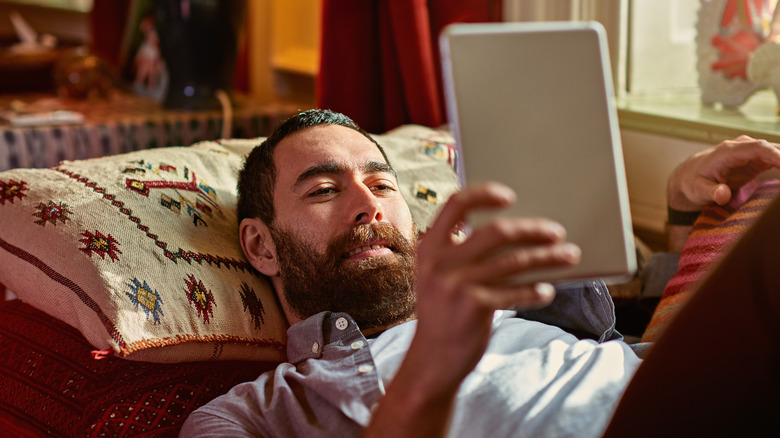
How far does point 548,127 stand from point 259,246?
2.24 ft

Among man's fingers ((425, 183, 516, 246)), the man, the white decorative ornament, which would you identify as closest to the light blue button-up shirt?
the man

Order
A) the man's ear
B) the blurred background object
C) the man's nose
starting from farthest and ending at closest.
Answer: the blurred background object < the man's ear < the man's nose

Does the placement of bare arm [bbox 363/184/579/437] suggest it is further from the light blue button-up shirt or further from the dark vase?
the dark vase

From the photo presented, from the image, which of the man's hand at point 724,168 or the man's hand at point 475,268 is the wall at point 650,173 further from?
the man's hand at point 475,268

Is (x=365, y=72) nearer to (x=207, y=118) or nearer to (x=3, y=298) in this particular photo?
(x=207, y=118)

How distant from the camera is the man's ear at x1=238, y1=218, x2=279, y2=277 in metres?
1.22

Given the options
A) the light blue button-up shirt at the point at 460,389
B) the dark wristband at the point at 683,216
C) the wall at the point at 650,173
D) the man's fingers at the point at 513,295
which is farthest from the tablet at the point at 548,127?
the wall at the point at 650,173

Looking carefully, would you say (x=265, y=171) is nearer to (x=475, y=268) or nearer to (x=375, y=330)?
(x=375, y=330)

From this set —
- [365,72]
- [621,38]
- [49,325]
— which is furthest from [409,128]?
[49,325]

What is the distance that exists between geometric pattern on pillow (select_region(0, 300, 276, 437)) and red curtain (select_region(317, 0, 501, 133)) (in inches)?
40.1

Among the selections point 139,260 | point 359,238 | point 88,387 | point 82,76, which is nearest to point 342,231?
point 359,238

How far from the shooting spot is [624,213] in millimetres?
661

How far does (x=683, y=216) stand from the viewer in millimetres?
1288

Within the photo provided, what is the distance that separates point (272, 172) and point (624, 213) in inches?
27.7
